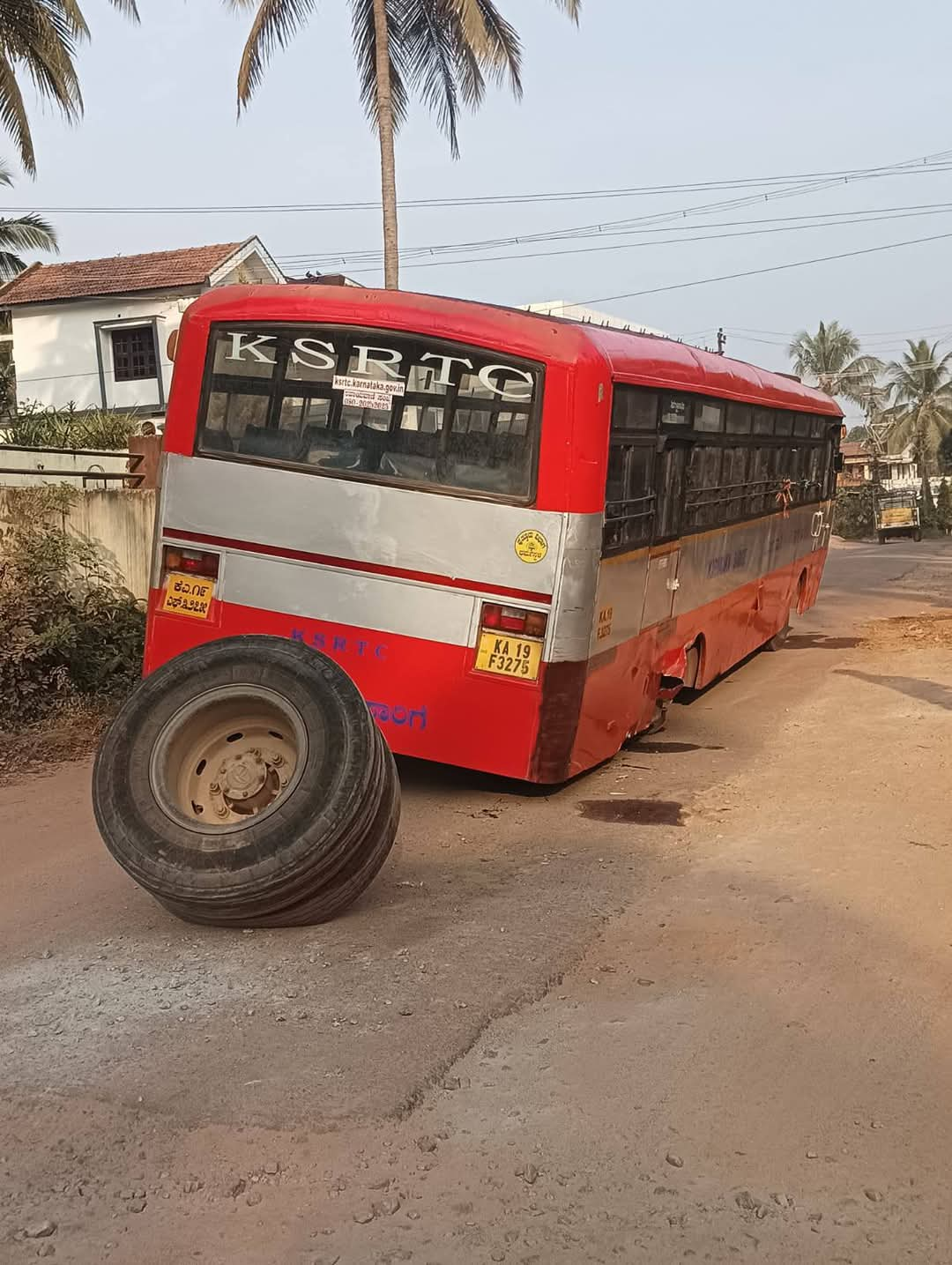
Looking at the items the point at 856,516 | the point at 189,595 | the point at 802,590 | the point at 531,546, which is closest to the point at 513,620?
the point at 531,546

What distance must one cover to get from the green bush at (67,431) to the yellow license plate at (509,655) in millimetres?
10482

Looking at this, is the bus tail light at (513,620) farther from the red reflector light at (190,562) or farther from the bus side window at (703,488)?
the bus side window at (703,488)

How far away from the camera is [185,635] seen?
24.6 ft

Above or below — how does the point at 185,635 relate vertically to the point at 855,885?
above

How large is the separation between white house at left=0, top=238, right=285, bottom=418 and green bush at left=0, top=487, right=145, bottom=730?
20.3 m

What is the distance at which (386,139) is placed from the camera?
71.2 ft

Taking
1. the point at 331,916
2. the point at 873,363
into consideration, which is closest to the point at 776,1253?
the point at 331,916

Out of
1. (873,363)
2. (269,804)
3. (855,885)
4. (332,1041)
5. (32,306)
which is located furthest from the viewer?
(873,363)

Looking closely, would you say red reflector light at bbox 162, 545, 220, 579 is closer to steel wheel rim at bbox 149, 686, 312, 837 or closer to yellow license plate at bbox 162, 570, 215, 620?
yellow license plate at bbox 162, 570, 215, 620

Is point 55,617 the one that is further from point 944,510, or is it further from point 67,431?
point 944,510

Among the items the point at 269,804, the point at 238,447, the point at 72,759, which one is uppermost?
the point at 238,447

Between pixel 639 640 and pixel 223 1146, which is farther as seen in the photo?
pixel 639 640

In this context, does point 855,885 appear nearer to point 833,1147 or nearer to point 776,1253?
point 833,1147

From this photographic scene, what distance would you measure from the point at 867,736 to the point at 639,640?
2083 mm
